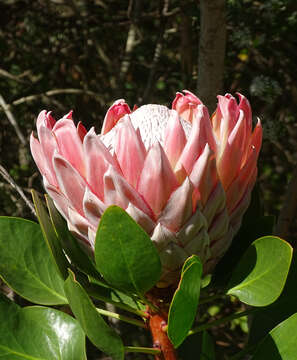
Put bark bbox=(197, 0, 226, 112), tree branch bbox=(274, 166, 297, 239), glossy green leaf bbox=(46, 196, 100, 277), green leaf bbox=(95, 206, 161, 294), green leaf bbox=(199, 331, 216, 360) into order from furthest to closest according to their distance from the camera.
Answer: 1. tree branch bbox=(274, 166, 297, 239)
2. bark bbox=(197, 0, 226, 112)
3. green leaf bbox=(199, 331, 216, 360)
4. glossy green leaf bbox=(46, 196, 100, 277)
5. green leaf bbox=(95, 206, 161, 294)

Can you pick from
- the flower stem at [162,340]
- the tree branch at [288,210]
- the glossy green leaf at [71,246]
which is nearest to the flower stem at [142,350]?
the flower stem at [162,340]

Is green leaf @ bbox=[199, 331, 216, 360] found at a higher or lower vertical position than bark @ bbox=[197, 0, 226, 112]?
lower

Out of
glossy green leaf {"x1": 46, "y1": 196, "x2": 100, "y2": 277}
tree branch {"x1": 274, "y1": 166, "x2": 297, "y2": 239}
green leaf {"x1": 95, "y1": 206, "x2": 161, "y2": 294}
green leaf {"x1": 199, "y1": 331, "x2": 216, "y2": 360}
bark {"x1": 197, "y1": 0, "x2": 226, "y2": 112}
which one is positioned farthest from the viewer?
tree branch {"x1": 274, "y1": 166, "x2": 297, "y2": 239}

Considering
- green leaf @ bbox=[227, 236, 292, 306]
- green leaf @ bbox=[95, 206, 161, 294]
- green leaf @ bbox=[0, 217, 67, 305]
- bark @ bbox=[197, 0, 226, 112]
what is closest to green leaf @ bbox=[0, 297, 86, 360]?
green leaf @ bbox=[0, 217, 67, 305]

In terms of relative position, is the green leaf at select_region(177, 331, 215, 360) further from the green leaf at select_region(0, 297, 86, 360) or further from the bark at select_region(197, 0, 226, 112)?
the bark at select_region(197, 0, 226, 112)

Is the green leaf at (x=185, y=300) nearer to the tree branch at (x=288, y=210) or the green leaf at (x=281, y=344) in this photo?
the green leaf at (x=281, y=344)

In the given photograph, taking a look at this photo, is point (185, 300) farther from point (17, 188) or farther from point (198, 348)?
point (17, 188)
